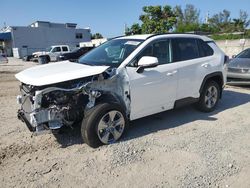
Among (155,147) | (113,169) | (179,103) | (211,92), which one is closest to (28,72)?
(113,169)

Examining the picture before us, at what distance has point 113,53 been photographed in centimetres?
495

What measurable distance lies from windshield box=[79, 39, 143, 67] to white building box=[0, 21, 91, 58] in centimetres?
3663

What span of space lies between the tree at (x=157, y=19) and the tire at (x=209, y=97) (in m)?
39.2

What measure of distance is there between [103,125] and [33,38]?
4368 centimetres

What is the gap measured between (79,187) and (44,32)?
150ft

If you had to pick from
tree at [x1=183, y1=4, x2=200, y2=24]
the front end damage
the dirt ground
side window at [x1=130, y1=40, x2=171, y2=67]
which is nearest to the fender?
the dirt ground

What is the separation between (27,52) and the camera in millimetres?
39812

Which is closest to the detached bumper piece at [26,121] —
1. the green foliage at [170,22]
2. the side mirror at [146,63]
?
the side mirror at [146,63]

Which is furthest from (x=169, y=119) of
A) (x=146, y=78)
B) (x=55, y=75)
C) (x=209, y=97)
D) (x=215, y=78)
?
(x=55, y=75)

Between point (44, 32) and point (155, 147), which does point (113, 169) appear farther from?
point (44, 32)

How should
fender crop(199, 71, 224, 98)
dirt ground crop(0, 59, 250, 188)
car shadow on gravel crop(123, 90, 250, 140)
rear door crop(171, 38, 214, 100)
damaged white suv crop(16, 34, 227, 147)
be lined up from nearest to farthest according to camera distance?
dirt ground crop(0, 59, 250, 188) < damaged white suv crop(16, 34, 227, 147) < car shadow on gravel crop(123, 90, 250, 140) < rear door crop(171, 38, 214, 100) < fender crop(199, 71, 224, 98)

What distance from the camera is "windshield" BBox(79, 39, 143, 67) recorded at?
461cm

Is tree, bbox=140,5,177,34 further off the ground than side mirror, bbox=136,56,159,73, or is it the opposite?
tree, bbox=140,5,177,34

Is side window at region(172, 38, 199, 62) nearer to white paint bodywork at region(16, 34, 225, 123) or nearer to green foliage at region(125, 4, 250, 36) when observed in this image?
white paint bodywork at region(16, 34, 225, 123)
